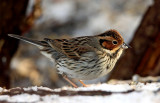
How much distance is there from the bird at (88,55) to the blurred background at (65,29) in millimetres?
953

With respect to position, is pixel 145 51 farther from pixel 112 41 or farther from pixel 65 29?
pixel 65 29

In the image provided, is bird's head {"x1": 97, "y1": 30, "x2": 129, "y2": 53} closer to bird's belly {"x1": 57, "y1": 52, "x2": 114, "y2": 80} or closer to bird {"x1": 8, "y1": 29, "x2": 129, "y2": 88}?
bird {"x1": 8, "y1": 29, "x2": 129, "y2": 88}

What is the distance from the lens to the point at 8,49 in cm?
510

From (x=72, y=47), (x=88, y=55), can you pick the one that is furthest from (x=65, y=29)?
(x=88, y=55)

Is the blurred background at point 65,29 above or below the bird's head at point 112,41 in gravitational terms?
above

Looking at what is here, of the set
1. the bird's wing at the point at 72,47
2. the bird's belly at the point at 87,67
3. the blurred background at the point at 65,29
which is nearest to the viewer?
the bird's belly at the point at 87,67

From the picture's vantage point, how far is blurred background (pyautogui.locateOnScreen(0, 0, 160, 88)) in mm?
5039

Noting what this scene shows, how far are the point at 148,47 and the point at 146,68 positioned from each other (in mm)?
320

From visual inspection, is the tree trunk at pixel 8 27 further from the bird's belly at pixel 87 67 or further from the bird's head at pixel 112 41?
the bird's head at pixel 112 41

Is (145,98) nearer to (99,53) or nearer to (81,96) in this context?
(81,96)

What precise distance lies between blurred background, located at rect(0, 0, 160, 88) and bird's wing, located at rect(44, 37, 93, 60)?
3.00 feet

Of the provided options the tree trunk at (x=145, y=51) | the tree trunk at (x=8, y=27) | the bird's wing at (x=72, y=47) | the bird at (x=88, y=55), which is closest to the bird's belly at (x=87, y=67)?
the bird at (x=88, y=55)

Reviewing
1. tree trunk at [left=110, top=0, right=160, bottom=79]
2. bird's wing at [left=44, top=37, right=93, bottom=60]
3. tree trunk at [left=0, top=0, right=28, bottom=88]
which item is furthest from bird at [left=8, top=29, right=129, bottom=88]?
tree trunk at [left=110, top=0, right=160, bottom=79]

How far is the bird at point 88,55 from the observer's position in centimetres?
380
